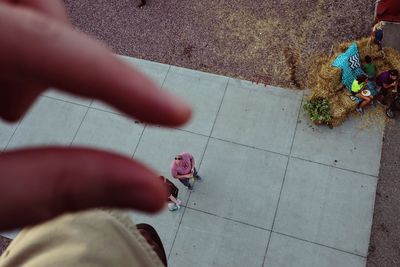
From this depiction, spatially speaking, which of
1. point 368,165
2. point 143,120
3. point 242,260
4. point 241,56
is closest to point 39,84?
point 143,120

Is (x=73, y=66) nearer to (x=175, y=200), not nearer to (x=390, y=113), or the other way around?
(x=175, y=200)

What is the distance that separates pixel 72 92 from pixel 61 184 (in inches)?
9.6

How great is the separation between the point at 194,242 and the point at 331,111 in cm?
336

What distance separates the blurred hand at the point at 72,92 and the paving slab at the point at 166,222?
662cm

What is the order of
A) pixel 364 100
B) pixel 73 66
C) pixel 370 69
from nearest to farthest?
1. pixel 73 66
2. pixel 364 100
3. pixel 370 69

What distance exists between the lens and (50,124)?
9.26m

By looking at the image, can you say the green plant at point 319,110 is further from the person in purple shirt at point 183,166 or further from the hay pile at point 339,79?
the person in purple shirt at point 183,166

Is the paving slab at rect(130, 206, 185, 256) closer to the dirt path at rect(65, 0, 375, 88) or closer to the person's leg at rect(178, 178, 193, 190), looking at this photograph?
the person's leg at rect(178, 178, 193, 190)

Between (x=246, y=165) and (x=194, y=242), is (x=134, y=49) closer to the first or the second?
(x=246, y=165)

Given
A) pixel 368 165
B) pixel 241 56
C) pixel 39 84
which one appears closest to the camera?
pixel 39 84

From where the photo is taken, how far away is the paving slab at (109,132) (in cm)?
873

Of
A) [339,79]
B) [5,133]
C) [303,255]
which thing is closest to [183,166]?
[303,255]

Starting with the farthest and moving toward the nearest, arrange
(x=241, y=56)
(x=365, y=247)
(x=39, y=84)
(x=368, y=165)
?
1. (x=241, y=56)
2. (x=368, y=165)
3. (x=365, y=247)
4. (x=39, y=84)

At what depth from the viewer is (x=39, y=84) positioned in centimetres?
118
